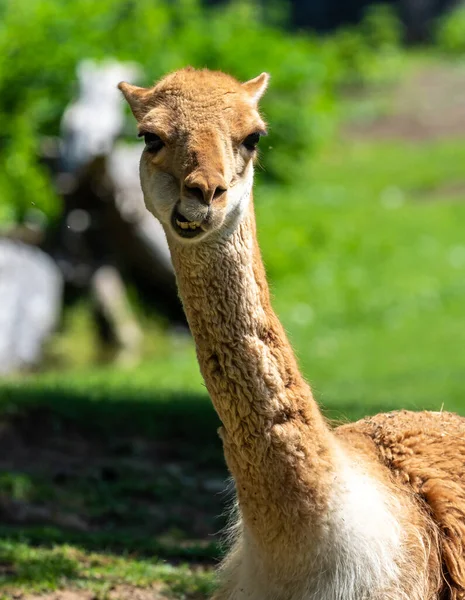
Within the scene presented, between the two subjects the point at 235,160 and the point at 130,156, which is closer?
the point at 235,160

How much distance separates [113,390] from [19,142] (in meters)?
5.73

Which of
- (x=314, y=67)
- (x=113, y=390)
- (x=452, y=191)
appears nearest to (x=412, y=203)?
(x=452, y=191)

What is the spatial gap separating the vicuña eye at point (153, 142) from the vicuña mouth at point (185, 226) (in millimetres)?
258

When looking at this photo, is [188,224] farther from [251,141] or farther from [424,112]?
[424,112]

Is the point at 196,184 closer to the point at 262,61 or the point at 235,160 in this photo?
the point at 235,160

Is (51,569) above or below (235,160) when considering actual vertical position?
below

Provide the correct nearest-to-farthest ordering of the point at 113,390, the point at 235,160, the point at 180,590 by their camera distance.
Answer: the point at 235,160 → the point at 180,590 → the point at 113,390

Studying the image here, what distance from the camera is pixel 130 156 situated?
13.3 m

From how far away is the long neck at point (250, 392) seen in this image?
3576 millimetres

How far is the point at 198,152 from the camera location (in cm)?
343

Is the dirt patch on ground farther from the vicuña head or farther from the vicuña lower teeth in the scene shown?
the vicuña lower teeth

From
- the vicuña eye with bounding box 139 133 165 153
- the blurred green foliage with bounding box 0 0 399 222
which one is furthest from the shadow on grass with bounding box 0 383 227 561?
the blurred green foliage with bounding box 0 0 399 222

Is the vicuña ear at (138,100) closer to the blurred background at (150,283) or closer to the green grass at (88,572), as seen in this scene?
the blurred background at (150,283)

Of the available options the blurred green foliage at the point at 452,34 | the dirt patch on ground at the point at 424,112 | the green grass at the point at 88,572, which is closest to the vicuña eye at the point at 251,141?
the green grass at the point at 88,572
